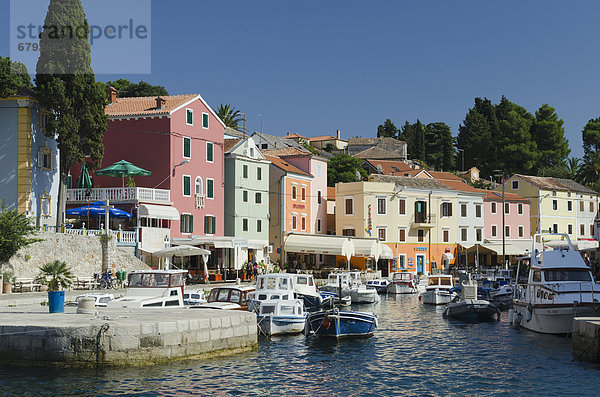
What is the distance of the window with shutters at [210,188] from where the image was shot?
196ft

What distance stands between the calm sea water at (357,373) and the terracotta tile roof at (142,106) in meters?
29.9

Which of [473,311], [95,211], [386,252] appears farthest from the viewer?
[386,252]

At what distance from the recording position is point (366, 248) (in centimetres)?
6850

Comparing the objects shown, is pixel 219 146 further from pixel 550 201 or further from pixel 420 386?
pixel 550 201

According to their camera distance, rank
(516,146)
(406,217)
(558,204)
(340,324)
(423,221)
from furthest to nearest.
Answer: (516,146) → (558,204) → (423,221) → (406,217) → (340,324)

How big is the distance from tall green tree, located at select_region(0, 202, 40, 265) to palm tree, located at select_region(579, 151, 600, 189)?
8811 cm

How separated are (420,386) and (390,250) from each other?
4918cm

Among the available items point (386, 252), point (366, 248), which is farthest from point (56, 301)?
point (386, 252)

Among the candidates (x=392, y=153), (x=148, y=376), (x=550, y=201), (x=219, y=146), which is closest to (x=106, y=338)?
(x=148, y=376)

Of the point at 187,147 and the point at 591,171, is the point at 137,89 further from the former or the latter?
the point at 591,171

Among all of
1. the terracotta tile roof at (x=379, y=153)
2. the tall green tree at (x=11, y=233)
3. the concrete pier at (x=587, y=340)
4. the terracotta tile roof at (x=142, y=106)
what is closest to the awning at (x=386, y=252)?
the terracotta tile roof at (x=142, y=106)

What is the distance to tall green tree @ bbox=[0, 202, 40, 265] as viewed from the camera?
37.8m

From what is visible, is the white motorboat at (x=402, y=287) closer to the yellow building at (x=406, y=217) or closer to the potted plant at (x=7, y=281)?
the yellow building at (x=406, y=217)

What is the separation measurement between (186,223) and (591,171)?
72292 millimetres
